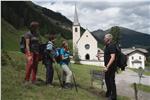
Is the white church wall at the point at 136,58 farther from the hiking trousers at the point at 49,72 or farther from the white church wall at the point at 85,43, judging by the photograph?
the hiking trousers at the point at 49,72

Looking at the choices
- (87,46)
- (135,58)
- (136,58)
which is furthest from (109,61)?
(135,58)

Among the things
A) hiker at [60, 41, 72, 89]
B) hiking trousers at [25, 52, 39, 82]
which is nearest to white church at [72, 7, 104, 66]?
hiker at [60, 41, 72, 89]

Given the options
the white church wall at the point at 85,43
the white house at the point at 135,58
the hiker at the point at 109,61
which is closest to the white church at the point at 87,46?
the white church wall at the point at 85,43

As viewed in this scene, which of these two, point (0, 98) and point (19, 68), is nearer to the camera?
point (0, 98)

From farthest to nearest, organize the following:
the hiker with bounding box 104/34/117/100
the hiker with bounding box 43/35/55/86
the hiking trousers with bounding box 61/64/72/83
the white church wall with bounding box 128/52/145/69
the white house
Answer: the white church wall with bounding box 128/52/145/69
the white house
the hiking trousers with bounding box 61/64/72/83
the hiker with bounding box 43/35/55/86
the hiker with bounding box 104/34/117/100

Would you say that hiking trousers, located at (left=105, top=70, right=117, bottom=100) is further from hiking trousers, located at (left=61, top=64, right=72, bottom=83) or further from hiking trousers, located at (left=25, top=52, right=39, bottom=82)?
hiking trousers, located at (left=25, top=52, right=39, bottom=82)

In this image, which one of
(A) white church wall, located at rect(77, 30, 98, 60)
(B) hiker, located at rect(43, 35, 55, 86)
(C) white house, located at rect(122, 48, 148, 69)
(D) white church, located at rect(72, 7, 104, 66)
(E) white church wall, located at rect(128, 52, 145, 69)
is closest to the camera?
(B) hiker, located at rect(43, 35, 55, 86)

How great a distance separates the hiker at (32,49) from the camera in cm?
1259

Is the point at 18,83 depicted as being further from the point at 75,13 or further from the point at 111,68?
the point at 75,13

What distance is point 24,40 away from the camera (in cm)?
1280

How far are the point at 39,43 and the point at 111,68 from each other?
2386 mm

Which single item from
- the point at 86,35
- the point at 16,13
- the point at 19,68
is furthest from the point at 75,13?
the point at 19,68

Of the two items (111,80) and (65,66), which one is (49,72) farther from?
(111,80)

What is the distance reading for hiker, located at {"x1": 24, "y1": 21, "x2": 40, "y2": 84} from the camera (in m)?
12.6
